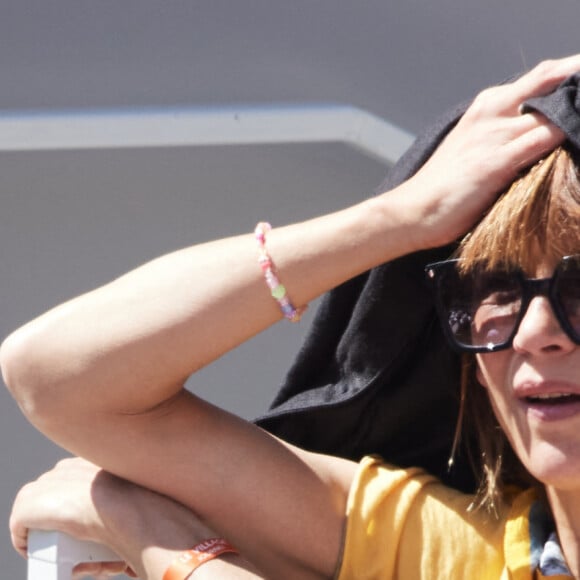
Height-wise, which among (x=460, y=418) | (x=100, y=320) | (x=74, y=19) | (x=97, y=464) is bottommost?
(x=460, y=418)

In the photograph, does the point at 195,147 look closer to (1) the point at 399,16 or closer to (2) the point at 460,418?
(1) the point at 399,16

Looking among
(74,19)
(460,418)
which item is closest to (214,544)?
(460,418)

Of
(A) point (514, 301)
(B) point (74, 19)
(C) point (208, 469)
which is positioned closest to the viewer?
(A) point (514, 301)

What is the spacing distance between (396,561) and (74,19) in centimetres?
143

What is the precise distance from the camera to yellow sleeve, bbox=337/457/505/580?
1515 millimetres

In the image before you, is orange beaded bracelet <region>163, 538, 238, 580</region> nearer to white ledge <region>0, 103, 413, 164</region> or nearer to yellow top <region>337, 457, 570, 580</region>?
yellow top <region>337, 457, 570, 580</region>

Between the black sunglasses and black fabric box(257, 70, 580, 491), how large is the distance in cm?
11

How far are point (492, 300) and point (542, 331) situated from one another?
0.08m

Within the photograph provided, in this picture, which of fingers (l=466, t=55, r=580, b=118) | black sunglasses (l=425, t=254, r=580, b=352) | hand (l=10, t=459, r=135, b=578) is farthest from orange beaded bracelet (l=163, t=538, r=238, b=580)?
fingers (l=466, t=55, r=580, b=118)

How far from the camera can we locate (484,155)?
139cm

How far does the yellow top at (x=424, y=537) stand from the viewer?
151cm

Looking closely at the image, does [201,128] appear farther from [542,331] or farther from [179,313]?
[542,331]

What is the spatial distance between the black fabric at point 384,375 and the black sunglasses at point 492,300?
0.11 m

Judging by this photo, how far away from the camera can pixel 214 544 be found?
1487 millimetres
